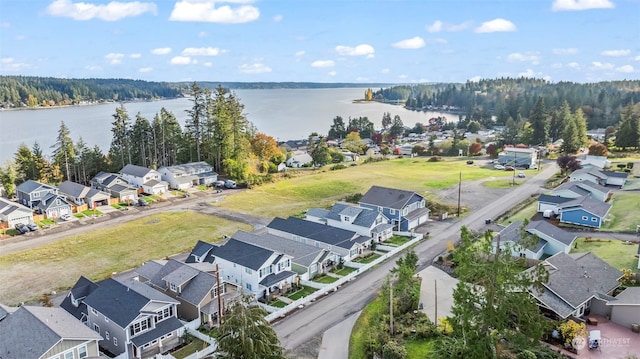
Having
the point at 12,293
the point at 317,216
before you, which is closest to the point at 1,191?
the point at 12,293

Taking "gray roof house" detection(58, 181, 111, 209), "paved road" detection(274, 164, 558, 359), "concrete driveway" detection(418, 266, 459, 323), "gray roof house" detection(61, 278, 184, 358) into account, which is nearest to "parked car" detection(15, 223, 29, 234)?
"gray roof house" detection(58, 181, 111, 209)

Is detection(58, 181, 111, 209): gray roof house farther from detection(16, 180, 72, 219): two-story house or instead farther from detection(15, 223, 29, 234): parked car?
detection(15, 223, 29, 234): parked car

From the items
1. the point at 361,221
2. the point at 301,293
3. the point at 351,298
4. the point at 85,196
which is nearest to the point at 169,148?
the point at 85,196

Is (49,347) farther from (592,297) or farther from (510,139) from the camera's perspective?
(510,139)

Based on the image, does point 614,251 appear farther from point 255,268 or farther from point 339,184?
point 339,184

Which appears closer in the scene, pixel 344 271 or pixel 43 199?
pixel 344 271
